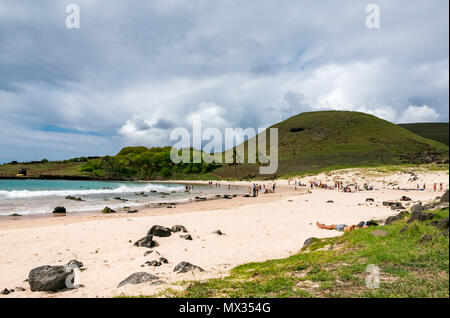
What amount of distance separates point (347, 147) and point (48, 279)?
15994 cm

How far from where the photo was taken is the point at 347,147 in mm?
149875

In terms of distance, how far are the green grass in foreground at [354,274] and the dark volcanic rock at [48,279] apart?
3.68 meters

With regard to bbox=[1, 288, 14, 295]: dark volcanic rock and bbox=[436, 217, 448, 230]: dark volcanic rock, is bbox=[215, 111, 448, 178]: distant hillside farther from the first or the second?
bbox=[1, 288, 14, 295]: dark volcanic rock

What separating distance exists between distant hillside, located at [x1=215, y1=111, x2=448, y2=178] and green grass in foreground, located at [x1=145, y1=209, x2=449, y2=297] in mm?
103503

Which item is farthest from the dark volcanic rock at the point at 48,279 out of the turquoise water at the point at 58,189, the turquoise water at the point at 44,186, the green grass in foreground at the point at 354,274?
the turquoise water at the point at 44,186

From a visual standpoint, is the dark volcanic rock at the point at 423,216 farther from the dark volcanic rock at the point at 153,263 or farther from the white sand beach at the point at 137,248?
the dark volcanic rock at the point at 153,263

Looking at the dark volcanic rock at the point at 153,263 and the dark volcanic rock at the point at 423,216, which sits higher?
the dark volcanic rock at the point at 423,216

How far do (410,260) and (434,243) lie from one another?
1.37 m

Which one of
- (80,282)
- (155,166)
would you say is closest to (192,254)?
(80,282)

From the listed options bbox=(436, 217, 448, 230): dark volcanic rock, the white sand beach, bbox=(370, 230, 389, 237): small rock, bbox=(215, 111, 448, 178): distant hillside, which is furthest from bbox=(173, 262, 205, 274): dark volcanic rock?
bbox=(215, 111, 448, 178): distant hillside

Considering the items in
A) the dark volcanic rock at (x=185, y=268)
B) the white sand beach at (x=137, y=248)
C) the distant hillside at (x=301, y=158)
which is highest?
the distant hillside at (x=301, y=158)

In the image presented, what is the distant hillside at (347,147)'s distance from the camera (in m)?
114
